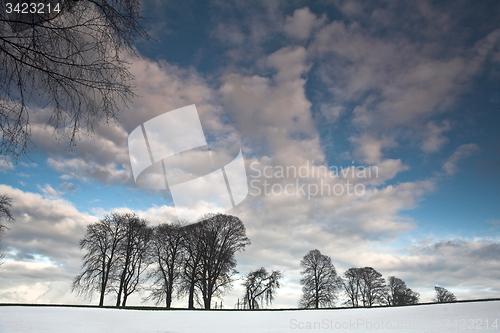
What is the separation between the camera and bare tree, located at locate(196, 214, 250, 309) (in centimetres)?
2550

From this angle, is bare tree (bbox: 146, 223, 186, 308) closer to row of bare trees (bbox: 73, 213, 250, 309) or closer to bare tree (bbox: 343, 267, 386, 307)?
row of bare trees (bbox: 73, 213, 250, 309)

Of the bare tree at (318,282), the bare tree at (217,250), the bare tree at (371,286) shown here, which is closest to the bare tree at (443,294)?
the bare tree at (371,286)

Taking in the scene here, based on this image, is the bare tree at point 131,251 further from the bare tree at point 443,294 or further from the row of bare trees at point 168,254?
the bare tree at point 443,294

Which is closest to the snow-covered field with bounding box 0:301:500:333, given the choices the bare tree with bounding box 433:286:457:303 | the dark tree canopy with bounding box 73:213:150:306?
the dark tree canopy with bounding box 73:213:150:306

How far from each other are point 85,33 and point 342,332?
1059 centimetres

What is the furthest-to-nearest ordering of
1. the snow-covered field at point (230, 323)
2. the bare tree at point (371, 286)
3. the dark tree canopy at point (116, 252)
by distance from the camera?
1. the bare tree at point (371, 286)
2. the dark tree canopy at point (116, 252)
3. the snow-covered field at point (230, 323)

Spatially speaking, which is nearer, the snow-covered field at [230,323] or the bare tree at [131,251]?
the snow-covered field at [230,323]

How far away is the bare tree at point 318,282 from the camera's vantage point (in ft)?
108

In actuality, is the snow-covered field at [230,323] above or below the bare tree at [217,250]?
below

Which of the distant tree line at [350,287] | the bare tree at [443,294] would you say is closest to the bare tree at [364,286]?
the distant tree line at [350,287]

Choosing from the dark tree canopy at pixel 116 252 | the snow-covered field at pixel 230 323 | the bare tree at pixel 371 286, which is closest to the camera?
the snow-covered field at pixel 230 323

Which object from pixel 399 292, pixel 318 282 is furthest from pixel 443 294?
pixel 318 282

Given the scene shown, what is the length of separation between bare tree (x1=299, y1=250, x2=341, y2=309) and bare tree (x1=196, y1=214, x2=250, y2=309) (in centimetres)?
1231

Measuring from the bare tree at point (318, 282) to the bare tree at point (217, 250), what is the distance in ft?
40.4
